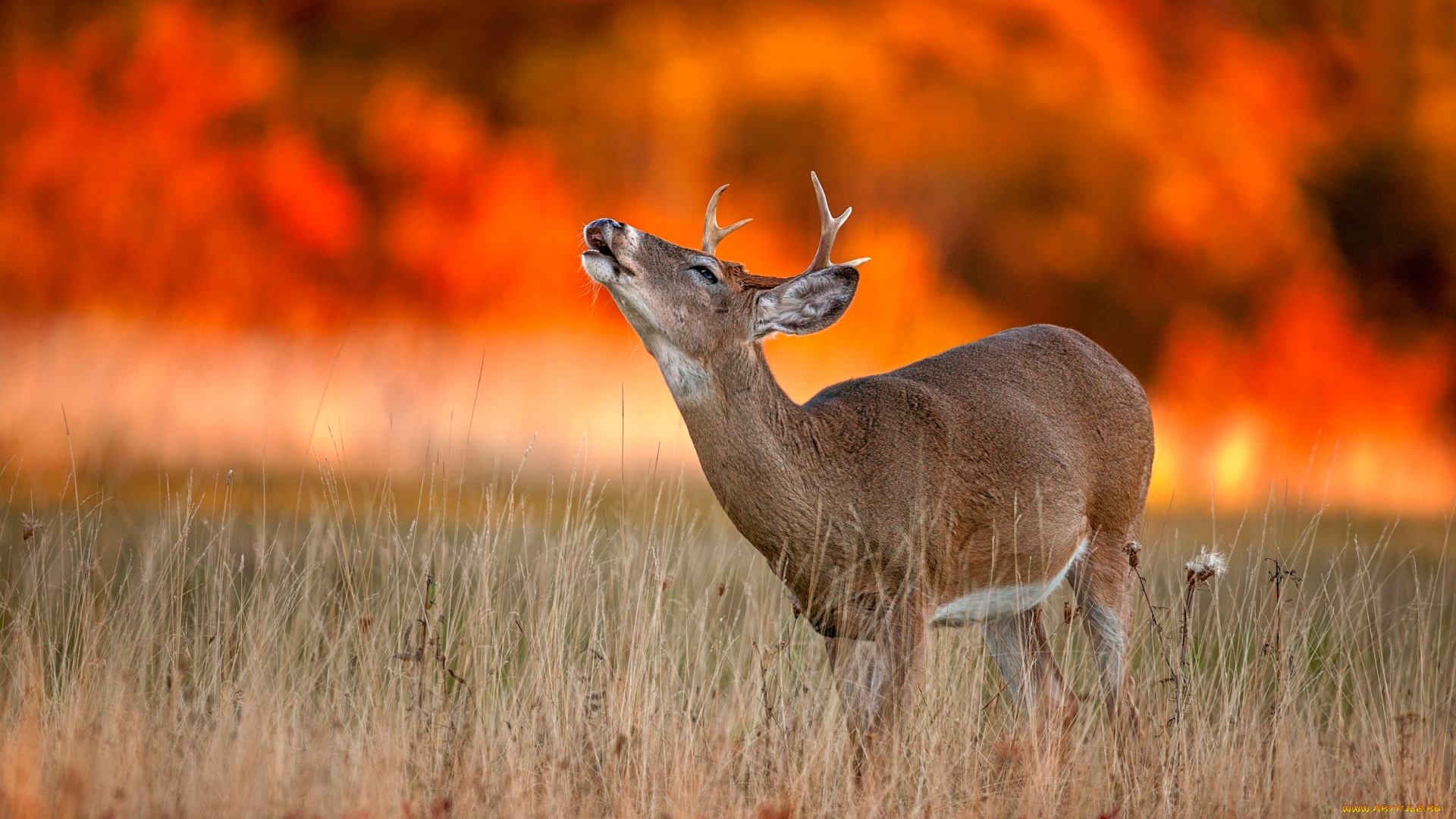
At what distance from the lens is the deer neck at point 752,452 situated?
518cm

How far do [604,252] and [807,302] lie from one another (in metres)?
0.85

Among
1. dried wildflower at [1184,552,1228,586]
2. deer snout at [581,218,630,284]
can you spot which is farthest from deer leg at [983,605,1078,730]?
deer snout at [581,218,630,284]

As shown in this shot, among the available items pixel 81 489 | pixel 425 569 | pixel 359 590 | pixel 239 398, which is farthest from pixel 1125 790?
pixel 239 398

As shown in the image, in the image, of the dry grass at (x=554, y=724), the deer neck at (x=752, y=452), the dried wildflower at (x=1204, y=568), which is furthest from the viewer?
the deer neck at (x=752, y=452)

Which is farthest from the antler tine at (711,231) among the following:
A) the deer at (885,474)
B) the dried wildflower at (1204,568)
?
the dried wildflower at (1204,568)

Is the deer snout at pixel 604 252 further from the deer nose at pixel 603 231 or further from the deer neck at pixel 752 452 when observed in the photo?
the deer neck at pixel 752 452

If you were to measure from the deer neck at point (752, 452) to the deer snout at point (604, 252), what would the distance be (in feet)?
1.40

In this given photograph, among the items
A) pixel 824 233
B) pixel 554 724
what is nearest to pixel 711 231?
pixel 824 233

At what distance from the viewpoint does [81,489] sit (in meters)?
9.33

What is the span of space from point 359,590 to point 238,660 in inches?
55.2

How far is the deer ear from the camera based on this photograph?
551 cm

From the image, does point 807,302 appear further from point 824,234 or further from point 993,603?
point 993,603

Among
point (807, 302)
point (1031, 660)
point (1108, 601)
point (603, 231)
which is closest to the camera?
point (603, 231)

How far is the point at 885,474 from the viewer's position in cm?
536
